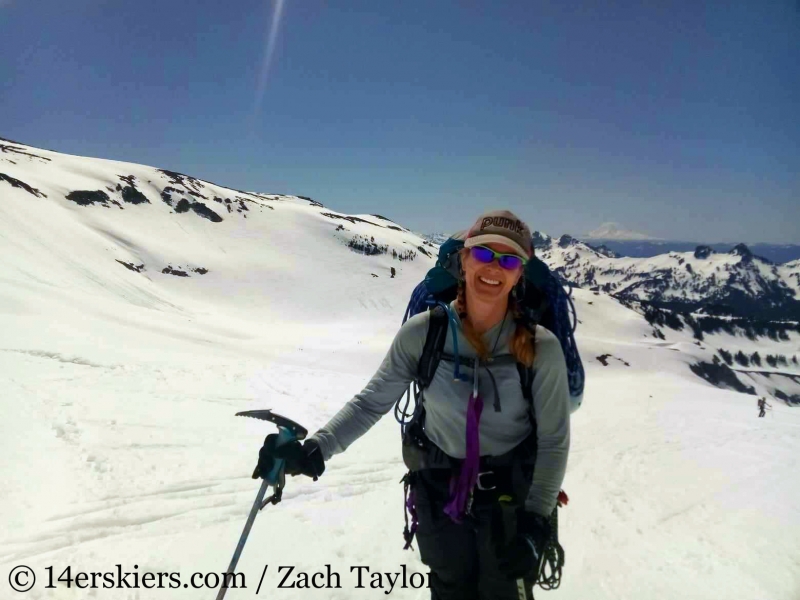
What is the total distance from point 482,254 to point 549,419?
129cm

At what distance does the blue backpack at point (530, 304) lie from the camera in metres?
3.36

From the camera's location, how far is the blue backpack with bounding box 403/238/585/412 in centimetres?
336

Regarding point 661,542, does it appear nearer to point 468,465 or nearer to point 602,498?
point 602,498

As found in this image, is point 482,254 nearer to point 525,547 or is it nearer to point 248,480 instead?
point 525,547

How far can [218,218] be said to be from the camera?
83375 mm

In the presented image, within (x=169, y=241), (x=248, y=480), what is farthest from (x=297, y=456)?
(x=169, y=241)

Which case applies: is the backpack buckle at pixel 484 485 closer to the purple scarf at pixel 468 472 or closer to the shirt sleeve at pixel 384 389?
the purple scarf at pixel 468 472

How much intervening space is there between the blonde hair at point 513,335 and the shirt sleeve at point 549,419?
9 centimetres

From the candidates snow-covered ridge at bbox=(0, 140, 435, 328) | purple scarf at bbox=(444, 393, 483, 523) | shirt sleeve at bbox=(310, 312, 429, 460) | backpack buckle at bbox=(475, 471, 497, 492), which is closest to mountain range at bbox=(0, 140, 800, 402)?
snow-covered ridge at bbox=(0, 140, 435, 328)

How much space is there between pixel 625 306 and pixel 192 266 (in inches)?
4416

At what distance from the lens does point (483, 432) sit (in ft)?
10.6

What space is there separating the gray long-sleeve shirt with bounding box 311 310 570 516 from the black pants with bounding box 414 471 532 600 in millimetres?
372

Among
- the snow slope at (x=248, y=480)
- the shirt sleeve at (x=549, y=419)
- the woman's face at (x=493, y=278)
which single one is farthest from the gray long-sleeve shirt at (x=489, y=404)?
the snow slope at (x=248, y=480)

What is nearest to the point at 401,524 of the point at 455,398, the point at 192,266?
the point at 455,398
